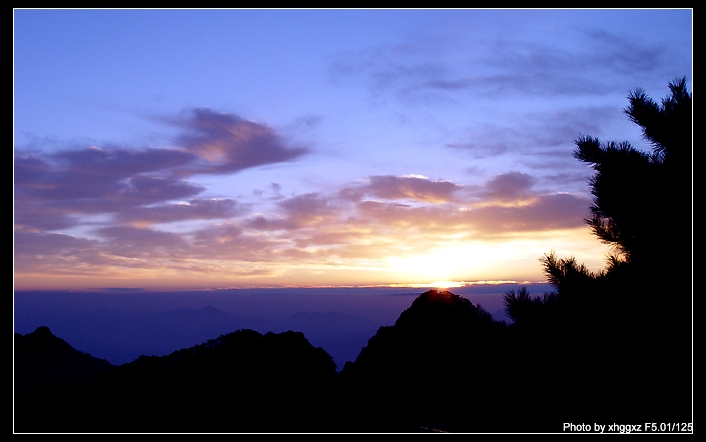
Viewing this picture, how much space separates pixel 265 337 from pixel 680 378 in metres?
7.46

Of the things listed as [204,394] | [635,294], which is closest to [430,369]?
[204,394]

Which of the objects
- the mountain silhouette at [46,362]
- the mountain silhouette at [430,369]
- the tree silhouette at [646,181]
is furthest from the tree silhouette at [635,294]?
the mountain silhouette at [46,362]

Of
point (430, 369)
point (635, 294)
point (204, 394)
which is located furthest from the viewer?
point (430, 369)

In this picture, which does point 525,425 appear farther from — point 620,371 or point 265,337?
point 265,337

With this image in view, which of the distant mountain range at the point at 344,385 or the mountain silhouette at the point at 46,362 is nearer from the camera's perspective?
the distant mountain range at the point at 344,385

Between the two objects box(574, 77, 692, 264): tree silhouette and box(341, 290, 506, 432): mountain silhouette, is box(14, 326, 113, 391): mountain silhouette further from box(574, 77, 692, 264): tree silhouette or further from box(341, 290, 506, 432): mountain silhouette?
box(574, 77, 692, 264): tree silhouette

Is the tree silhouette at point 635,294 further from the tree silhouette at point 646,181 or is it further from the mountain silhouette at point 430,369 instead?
the mountain silhouette at point 430,369

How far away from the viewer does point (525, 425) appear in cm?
459

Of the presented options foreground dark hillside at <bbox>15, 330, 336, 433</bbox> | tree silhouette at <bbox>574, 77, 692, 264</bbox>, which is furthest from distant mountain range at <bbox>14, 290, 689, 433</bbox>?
tree silhouette at <bbox>574, 77, 692, 264</bbox>

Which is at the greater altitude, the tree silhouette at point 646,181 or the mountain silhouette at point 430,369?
the tree silhouette at point 646,181

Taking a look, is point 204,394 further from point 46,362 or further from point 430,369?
point 430,369

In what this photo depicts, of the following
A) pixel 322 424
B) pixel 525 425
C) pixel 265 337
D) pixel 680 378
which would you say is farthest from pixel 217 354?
pixel 680 378

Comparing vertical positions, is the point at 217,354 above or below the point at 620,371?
below

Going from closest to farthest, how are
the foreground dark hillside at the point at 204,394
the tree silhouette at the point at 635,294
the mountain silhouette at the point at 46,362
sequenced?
1. the tree silhouette at the point at 635,294
2. the foreground dark hillside at the point at 204,394
3. the mountain silhouette at the point at 46,362
